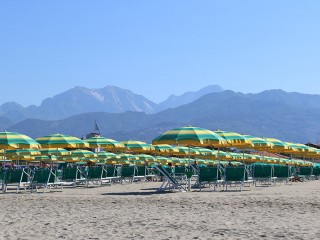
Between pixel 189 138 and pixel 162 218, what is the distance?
5956 millimetres

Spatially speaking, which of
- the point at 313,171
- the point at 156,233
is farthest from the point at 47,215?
the point at 313,171

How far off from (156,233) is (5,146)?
331 inches

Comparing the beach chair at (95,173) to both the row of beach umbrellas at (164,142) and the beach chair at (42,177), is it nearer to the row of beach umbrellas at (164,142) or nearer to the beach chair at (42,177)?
the row of beach umbrellas at (164,142)

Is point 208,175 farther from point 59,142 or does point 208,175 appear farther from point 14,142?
point 14,142

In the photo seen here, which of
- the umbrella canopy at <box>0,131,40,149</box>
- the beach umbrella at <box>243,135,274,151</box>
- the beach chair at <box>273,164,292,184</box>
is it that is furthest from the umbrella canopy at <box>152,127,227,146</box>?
the beach umbrella at <box>243,135,274,151</box>

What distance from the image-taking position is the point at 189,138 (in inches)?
588

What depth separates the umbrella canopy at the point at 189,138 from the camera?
14914 millimetres

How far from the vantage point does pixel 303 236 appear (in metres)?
7.00

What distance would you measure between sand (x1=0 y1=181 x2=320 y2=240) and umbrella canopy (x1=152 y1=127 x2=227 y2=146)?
87.0 inches

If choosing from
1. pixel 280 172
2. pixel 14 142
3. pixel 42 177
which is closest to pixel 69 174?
pixel 42 177

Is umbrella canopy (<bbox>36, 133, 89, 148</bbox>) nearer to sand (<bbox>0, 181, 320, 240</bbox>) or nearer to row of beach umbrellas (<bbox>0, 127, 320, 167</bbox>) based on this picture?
row of beach umbrellas (<bbox>0, 127, 320, 167</bbox>)

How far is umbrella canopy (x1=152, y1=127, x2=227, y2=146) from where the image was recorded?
48.9 feet

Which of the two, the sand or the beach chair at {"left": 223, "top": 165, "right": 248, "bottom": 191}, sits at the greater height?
the beach chair at {"left": 223, "top": 165, "right": 248, "bottom": 191}

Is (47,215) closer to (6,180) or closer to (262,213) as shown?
(262,213)
